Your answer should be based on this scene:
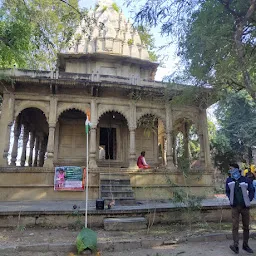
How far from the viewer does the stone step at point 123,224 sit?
6637 millimetres

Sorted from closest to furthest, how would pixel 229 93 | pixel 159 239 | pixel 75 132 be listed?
1. pixel 159 239
2. pixel 229 93
3. pixel 75 132

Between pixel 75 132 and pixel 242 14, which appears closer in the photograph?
pixel 242 14

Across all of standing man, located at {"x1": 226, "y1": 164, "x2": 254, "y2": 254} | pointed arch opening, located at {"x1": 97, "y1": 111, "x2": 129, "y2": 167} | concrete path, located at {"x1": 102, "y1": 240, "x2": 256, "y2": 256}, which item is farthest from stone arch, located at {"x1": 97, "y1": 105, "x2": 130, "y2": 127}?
standing man, located at {"x1": 226, "y1": 164, "x2": 254, "y2": 254}

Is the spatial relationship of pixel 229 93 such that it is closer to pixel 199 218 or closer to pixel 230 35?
pixel 230 35

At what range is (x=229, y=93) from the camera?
9812 mm

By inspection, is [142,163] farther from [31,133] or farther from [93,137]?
[31,133]

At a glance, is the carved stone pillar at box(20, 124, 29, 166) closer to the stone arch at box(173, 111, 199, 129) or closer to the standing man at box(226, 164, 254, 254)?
the stone arch at box(173, 111, 199, 129)

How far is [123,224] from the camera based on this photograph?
22.0ft

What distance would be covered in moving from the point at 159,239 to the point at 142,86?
8293 millimetres

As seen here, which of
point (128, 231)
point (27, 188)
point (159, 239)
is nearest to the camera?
point (159, 239)

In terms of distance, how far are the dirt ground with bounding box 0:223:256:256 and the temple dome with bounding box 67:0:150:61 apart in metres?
11.6

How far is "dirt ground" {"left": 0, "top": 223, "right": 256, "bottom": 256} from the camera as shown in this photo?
5223 millimetres

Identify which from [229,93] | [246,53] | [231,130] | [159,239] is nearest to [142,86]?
[229,93]

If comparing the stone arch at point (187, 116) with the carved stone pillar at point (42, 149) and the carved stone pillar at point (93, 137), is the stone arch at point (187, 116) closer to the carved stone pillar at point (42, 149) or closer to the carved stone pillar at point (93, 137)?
the carved stone pillar at point (93, 137)
